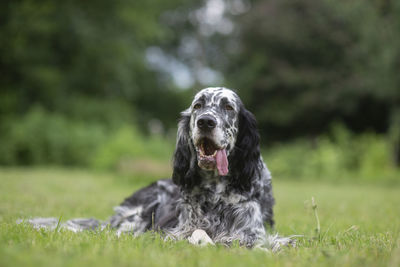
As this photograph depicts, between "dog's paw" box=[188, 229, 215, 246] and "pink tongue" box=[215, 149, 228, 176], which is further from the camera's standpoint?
"pink tongue" box=[215, 149, 228, 176]

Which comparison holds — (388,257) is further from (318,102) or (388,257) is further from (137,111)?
(137,111)

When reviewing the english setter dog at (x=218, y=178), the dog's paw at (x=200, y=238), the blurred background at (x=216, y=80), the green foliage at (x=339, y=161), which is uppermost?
the blurred background at (x=216, y=80)

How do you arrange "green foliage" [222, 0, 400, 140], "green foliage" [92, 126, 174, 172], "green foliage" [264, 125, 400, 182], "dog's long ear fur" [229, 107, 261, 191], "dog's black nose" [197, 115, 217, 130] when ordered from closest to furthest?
"dog's black nose" [197, 115, 217, 130], "dog's long ear fur" [229, 107, 261, 191], "green foliage" [92, 126, 174, 172], "green foliage" [264, 125, 400, 182], "green foliage" [222, 0, 400, 140]

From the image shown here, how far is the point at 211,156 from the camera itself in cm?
333

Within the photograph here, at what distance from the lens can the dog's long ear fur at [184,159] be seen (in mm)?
3537

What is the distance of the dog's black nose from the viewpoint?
321 centimetres

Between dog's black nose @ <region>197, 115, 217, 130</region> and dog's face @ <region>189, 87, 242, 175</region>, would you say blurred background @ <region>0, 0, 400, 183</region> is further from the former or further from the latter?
dog's black nose @ <region>197, 115, 217, 130</region>

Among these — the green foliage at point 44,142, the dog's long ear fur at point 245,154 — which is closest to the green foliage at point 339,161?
the green foliage at point 44,142

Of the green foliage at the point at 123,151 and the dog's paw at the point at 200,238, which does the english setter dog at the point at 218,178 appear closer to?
the dog's paw at the point at 200,238

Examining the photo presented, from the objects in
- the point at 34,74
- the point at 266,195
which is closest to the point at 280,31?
the point at 34,74

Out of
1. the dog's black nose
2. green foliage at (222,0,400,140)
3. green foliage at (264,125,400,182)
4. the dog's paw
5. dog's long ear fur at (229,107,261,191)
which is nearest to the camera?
the dog's paw

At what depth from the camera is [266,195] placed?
4008 millimetres

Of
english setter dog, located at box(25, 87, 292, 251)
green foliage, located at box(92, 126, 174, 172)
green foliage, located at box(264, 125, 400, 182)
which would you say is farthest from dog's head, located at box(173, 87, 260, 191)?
green foliage, located at box(264, 125, 400, 182)

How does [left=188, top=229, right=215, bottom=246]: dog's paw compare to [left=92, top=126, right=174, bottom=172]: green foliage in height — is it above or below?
below
